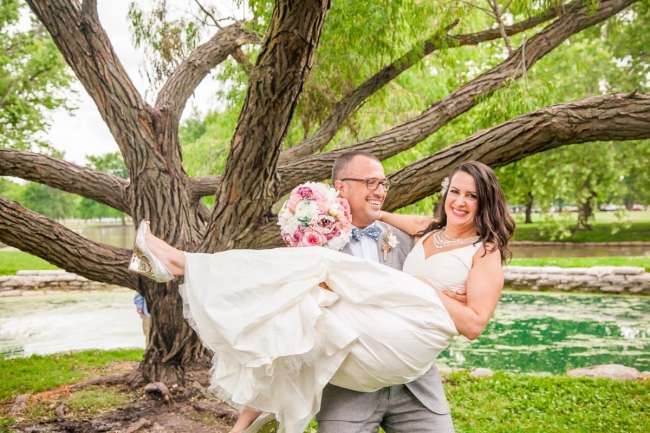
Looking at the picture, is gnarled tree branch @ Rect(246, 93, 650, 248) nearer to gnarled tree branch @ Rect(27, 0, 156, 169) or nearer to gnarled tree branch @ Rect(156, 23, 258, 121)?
gnarled tree branch @ Rect(27, 0, 156, 169)

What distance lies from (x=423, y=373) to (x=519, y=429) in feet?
9.19

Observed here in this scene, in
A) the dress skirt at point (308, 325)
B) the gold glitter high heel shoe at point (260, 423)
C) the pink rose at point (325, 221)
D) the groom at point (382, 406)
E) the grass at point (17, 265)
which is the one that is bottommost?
the grass at point (17, 265)

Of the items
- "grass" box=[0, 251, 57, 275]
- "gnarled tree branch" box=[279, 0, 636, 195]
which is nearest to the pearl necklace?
"gnarled tree branch" box=[279, 0, 636, 195]

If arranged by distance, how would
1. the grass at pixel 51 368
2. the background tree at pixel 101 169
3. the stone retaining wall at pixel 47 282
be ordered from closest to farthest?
the grass at pixel 51 368 → the stone retaining wall at pixel 47 282 → the background tree at pixel 101 169

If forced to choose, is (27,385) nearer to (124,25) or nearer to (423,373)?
(124,25)

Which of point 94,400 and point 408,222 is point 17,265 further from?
point 408,222

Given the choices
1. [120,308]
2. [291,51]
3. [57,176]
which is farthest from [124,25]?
[120,308]

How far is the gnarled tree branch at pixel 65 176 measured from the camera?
15.2 feet

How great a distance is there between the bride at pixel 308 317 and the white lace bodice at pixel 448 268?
50mm

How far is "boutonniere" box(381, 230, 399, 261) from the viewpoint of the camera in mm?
2523

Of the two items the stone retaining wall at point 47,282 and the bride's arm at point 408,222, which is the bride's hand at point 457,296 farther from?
the stone retaining wall at point 47,282

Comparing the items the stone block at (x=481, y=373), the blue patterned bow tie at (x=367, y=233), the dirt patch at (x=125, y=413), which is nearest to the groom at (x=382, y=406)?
the blue patterned bow tie at (x=367, y=233)

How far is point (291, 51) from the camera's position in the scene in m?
2.90

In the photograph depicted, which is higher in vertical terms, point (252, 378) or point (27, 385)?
point (252, 378)
